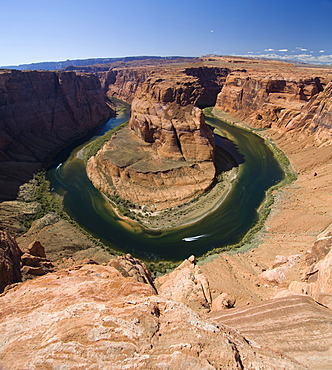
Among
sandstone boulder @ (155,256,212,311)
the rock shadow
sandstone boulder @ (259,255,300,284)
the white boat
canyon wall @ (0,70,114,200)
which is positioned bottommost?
the white boat

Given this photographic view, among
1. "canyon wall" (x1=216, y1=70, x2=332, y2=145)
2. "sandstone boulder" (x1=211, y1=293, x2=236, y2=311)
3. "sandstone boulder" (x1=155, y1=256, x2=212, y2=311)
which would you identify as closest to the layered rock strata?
"sandstone boulder" (x1=155, y1=256, x2=212, y2=311)

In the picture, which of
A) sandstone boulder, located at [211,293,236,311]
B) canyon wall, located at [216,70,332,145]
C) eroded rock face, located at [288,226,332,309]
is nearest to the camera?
eroded rock face, located at [288,226,332,309]

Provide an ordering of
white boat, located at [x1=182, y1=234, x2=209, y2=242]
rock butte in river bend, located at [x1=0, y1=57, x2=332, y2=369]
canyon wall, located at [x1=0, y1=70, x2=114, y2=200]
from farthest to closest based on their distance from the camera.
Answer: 1. canyon wall, located at [x1=0, y1=70, x2=114, y2=200]
2. white boat, located at [x1=182, y1=234, x2=209, y2=242]
3. rock butte in river bend, located at [x1=0, y1=57, x2=332, y2=369]

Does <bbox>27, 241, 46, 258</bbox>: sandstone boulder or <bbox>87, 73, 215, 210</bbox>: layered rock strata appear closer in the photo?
<bbox>27, 241, 46, 258</bbox>: sandstone boulder

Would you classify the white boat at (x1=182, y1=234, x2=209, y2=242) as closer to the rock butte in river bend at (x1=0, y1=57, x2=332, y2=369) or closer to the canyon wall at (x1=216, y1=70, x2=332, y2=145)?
the rock butte in river bend at (x1=0, y1=57, x2=332, y2=369)

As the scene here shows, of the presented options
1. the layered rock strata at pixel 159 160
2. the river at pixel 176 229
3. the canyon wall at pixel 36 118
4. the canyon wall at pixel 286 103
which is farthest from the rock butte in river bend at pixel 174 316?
the canyon wall at pixel 286 103

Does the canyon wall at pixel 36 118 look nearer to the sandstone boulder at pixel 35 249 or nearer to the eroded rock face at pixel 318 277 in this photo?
the sandstone boulder at pixel 35 249

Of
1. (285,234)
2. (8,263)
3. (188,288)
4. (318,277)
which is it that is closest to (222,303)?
(188,288)

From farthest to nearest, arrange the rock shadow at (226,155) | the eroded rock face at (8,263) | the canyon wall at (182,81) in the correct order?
1. the canyon wall at (182,81)
2. the rock shadow at (226,155)
3. the eroded rock face at (8,263)
